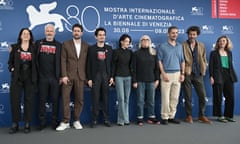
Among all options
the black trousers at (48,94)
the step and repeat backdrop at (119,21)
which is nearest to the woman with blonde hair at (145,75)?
the step and repeat backdrop at (119,21)

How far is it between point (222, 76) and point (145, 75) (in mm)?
1414

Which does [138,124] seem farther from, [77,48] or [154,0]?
[154,0]

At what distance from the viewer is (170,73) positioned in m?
4.52

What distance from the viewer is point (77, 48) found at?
4242mm

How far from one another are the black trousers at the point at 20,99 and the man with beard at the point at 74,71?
1.58ft

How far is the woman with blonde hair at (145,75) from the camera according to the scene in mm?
4457

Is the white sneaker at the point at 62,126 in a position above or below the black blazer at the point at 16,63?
below

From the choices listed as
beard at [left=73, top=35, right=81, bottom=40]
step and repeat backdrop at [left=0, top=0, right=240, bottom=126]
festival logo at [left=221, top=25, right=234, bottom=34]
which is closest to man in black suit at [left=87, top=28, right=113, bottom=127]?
beard at [left=73, top=35, right=81, bottom=40]

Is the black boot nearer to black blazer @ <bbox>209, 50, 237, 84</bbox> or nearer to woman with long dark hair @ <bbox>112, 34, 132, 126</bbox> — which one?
woman with long dark hair @ <bbox>112, 34, 132, 126</bbox>

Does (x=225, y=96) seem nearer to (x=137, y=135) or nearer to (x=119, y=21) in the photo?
(x=137, y=135)

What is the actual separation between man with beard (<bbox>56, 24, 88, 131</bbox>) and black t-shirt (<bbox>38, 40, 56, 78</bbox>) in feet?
0.49

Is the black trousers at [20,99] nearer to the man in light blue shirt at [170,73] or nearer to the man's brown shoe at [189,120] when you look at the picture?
the man in light blue shirt at [170,73]

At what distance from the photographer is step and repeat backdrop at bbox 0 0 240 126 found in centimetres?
430

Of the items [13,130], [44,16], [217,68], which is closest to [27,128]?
[13,130]
